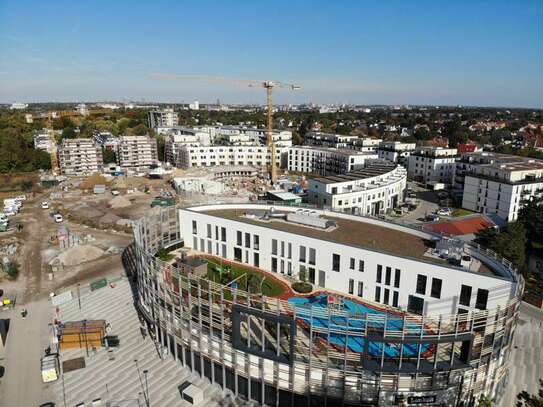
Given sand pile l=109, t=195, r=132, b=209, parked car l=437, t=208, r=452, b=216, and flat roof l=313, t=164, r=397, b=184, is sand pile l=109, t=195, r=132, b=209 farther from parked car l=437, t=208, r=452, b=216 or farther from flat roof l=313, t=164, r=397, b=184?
parked car l=437, t=208, r=452, b=216

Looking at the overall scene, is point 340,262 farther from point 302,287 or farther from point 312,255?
point 302,287

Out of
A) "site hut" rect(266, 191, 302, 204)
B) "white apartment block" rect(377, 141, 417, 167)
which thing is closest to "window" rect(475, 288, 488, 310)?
"site hut" rect(266, 191, 302, 204)

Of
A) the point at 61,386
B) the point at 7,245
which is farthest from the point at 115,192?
the point at 61,386

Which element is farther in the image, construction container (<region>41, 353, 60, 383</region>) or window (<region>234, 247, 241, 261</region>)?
window (<region>234, 247, 241, 261</region>)

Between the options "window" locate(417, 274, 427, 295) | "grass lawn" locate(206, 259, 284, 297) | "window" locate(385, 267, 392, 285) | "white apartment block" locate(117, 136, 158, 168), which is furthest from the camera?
"white apartment block" locate(117, 136, 158, 168)

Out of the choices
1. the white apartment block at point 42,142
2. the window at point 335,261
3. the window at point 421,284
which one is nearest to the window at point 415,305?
the window at point 421,284

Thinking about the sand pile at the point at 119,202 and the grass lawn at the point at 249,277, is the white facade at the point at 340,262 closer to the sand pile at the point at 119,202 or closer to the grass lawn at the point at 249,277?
the grass lawn at the point at 249,277

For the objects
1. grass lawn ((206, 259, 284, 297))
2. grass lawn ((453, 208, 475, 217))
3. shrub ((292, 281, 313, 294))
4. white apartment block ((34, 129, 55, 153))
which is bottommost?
grass lawn ((453, 208, 475, 217))
